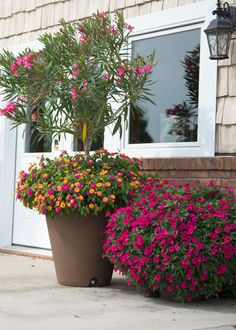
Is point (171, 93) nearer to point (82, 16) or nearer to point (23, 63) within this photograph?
point (23, 63)

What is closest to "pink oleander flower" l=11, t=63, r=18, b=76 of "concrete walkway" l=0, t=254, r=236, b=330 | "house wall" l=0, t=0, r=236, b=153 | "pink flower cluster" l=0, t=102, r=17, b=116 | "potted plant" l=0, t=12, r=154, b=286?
Answer: "potted plant" l=0, t=12, r=154, b=286

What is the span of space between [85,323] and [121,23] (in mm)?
2748

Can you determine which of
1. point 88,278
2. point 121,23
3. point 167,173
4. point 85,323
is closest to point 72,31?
point 121,23

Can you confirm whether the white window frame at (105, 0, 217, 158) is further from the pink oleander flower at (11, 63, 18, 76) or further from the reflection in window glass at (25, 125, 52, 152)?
the reflection in window glass at (25, 125, 52, 152)

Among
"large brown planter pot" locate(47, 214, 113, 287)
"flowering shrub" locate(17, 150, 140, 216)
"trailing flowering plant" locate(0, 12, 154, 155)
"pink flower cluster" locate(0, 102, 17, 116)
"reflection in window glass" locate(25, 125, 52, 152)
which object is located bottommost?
"large brown planter pot" locate(47, 214, 113, 287)

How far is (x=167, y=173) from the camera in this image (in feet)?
20.3

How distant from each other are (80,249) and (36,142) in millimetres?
2728

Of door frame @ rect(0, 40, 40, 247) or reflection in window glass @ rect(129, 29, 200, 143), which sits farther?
door frame @ rect(0, 40, 40, 247)

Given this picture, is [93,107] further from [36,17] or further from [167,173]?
[36,17]

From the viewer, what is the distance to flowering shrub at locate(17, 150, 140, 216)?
536 centimetres

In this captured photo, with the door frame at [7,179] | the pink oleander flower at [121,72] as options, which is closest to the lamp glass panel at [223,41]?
the pink oleander flower at [121,72]

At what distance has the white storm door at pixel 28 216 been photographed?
7.72 metres

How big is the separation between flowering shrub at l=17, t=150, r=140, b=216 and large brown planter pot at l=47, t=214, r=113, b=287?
0.12 meters

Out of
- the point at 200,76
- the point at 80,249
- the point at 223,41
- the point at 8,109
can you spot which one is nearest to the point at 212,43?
the point at 223,41
